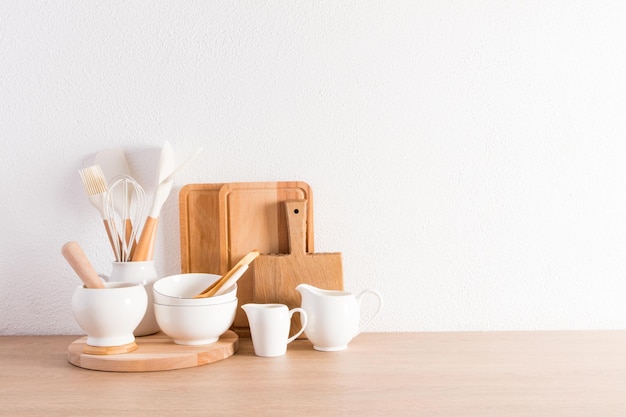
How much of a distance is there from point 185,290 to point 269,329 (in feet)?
0.63

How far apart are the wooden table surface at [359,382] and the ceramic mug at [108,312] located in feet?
0.19

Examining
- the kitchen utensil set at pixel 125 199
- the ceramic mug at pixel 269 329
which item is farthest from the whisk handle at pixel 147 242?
Answer: the ceramic mug at pixel 269 329

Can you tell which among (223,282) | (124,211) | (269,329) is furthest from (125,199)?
(269,329)

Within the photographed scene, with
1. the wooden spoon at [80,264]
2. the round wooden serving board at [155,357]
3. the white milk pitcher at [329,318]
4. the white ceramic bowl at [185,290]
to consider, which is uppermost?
the wooden spoon at [80,264]

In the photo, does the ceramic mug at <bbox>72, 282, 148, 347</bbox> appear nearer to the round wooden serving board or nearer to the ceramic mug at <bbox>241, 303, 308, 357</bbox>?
the round wooden serving board

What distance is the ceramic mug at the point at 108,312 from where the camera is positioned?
95 centimetres

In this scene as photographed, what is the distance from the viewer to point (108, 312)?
0.95 m

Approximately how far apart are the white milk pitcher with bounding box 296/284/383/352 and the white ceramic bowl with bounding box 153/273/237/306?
0.14 m

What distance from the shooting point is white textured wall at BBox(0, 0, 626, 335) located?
A: 119 centimetres

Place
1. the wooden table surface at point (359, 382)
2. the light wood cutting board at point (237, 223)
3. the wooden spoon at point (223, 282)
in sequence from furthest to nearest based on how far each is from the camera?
the light wood cutting board at point (237, 223) < the wooden spoon at point (223, 282) < the wooden table surface at point (359, 382)

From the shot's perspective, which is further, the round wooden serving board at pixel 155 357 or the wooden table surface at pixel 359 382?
the round wooden serving board at pixel 155 357

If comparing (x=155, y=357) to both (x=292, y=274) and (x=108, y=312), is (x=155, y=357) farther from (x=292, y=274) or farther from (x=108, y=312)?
(x=292, y=274)

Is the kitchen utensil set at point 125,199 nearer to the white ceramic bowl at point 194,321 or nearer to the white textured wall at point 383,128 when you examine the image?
the white textured wall at point 383,128

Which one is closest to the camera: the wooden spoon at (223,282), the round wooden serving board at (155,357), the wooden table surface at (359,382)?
the wooden table surface at (359,382)
